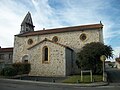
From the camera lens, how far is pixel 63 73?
27.3 metres

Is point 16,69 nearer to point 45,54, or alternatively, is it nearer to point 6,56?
point 45,54

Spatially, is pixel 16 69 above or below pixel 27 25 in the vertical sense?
below

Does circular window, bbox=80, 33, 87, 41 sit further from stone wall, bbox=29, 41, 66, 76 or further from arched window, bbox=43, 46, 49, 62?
arched window, bbox=43, 46, 49, 62

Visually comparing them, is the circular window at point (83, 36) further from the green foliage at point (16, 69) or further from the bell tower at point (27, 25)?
the bell tower at point (27, 25)

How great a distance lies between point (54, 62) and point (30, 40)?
A: 12348 mm

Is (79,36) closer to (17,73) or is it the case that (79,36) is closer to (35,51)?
(35,51)

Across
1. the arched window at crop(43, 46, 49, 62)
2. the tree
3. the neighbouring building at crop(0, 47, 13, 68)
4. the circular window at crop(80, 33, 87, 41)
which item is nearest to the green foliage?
the arched window at crop(43, 46, 49, 62)

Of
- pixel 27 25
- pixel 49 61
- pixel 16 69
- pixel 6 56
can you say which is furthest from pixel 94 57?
pixel 6 56

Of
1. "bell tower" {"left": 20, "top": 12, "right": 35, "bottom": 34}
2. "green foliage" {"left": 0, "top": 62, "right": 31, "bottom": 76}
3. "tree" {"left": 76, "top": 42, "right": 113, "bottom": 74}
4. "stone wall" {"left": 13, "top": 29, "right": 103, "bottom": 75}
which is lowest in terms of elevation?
"green foliage" {"left": 0, "top": 62, "right": 31, "bottom": 76}

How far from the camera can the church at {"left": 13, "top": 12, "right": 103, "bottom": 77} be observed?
92.6 ft

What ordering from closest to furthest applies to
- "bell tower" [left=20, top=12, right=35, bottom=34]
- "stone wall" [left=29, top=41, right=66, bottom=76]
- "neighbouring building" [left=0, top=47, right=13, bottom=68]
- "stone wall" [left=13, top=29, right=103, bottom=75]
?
1. "stone wall" [left=29, top=41, right=66, bottom=76]
2. "stone wall" [left=13, top=29, right=103, bottom=75]
3. "bell tower" [left=20, top=12, right=35, bottom=34]
4. "neighbouring building" [left=0, top=47, right=13, bottom=68]

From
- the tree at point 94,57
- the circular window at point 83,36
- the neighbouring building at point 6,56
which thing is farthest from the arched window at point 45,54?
the neighbouring building at point 6,56

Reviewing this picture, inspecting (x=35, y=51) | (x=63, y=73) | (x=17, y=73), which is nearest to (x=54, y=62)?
(x=63, y=73)

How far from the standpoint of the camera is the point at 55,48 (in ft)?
94.5
